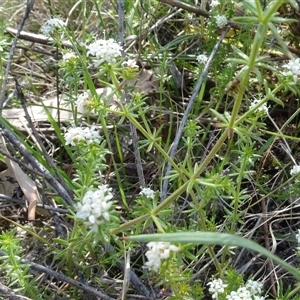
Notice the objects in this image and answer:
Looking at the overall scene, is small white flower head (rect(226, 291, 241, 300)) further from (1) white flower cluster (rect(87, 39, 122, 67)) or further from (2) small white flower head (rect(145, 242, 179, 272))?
(1) white flower cluster (rect(87, 39, 122, 67))

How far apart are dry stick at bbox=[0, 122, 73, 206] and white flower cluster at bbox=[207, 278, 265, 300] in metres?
0.58

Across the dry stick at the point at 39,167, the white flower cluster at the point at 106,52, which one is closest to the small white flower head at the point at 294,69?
the white flower cluster at the point at 106,52

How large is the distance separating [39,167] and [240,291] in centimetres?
86

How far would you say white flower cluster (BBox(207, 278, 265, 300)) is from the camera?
1.59 meters

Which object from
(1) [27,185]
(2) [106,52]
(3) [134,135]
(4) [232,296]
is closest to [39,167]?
(1) [27,185]

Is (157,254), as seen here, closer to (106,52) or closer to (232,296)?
(232,296)

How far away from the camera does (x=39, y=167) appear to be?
198cm

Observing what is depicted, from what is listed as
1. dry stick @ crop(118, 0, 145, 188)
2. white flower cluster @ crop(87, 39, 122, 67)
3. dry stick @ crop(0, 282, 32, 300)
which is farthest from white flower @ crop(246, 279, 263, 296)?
white flower cluster @ crop(87, 39, 122, 67)

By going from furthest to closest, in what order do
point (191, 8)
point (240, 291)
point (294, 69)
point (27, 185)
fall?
point (191, 8), point (27, 185), point (240, 291), point (294, 69)

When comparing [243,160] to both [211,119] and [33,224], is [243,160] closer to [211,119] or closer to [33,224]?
[211,119]

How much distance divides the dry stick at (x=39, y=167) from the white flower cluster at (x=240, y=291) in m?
0.58

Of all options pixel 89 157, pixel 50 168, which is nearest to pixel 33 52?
pixel 50 168

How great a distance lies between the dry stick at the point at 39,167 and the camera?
1.90m

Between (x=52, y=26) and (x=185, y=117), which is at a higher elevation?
(x=52, y=26)
